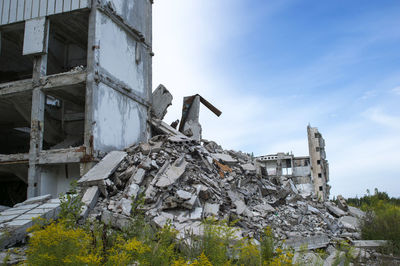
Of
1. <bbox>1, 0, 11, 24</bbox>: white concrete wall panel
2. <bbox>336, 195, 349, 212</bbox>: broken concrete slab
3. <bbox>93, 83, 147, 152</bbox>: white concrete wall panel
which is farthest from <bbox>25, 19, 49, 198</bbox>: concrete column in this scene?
<bbox>336, 195, 349, 212</bbox>: broken concrete slab

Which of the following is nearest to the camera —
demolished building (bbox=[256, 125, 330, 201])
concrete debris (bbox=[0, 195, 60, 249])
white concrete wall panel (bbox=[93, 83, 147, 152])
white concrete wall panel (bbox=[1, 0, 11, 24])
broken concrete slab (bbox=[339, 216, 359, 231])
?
concrete debris (bbox=[0, 195, 60, 249])

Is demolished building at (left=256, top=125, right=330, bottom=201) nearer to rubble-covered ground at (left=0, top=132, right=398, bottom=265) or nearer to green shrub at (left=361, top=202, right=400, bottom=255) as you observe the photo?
rubble-covered ground at (left=0, top=132, right=398, bottom=265)

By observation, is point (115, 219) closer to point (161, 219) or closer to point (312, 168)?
point (161, 219)

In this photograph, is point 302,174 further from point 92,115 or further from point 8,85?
point 8,85

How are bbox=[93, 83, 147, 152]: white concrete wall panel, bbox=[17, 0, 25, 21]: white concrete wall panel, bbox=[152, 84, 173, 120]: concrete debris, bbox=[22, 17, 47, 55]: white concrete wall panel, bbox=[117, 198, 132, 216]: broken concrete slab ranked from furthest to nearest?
1. bbox=[152, 84, 173, 120]: concrete debris
2. bbox=[17, 0, 25, 21]: white concrete wall panel
3. bbox=[22, 17, 47, 55]: white concrete wall panel
4. bbox=[93, 83, 147, 152]: white concrete wall panel
5. bbox=[117, 198, 132, 216]: broken concrete slab

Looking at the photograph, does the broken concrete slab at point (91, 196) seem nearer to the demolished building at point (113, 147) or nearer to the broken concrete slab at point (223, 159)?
the demolished building at point (113, 147)

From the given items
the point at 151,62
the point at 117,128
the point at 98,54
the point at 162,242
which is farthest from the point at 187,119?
the point at 162,242

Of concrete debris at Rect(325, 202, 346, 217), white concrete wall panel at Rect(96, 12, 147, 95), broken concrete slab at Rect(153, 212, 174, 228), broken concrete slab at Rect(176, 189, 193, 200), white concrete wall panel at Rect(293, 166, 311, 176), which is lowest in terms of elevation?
concrete debris at Rect(325, 202, 346, 217)

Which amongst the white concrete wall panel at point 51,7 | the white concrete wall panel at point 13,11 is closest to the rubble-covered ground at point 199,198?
the white concrete wall panel at point 51,7

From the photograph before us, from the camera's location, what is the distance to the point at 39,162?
33.2 feet

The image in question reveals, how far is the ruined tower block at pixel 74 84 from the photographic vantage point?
33.1ft

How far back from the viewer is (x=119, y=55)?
11633 millimetres

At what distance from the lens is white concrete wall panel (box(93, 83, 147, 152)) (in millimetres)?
10000

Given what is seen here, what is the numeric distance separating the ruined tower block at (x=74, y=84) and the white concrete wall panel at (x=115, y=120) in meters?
0.03
